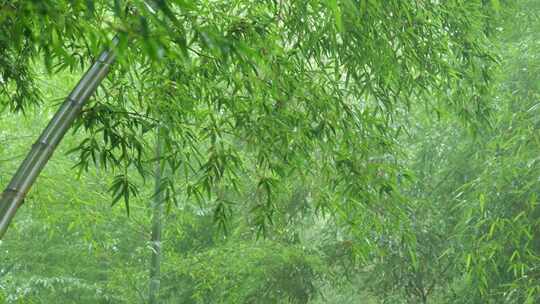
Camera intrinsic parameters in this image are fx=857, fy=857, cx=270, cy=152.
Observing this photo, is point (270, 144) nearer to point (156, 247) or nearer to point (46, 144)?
point (46, 144)

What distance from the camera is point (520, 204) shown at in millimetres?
5383

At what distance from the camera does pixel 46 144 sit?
2.73 meters

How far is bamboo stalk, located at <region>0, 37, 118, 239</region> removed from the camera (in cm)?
267

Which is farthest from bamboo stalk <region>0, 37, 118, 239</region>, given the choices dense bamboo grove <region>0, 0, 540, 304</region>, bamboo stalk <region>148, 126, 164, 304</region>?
bamboo stalk <region>148, 126, 164, 304</region>

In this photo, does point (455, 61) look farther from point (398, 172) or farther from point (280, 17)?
point (280, 17)

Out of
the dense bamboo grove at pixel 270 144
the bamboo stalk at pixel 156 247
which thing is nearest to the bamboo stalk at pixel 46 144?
the dense bamboo grove at pixel 270 144

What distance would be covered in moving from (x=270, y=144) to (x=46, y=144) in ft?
3.04

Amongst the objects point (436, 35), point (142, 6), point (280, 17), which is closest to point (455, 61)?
point (436, 35)

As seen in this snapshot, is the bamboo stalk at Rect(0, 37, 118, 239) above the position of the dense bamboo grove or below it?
below

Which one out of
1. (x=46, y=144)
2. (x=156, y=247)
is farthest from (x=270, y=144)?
(x=156, y=247)

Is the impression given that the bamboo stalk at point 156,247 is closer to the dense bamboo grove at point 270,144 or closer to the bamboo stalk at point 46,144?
the dense bamboo grove at point 270,144

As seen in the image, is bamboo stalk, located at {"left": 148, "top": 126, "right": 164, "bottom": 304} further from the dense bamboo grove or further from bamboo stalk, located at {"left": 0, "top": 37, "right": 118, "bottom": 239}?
bamboo stalk, located at {"left": 0, "top": 37, "right": 118, "bottom": 239}

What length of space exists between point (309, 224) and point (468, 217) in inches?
122

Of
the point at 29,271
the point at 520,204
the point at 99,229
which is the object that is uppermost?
the point at 520,204
